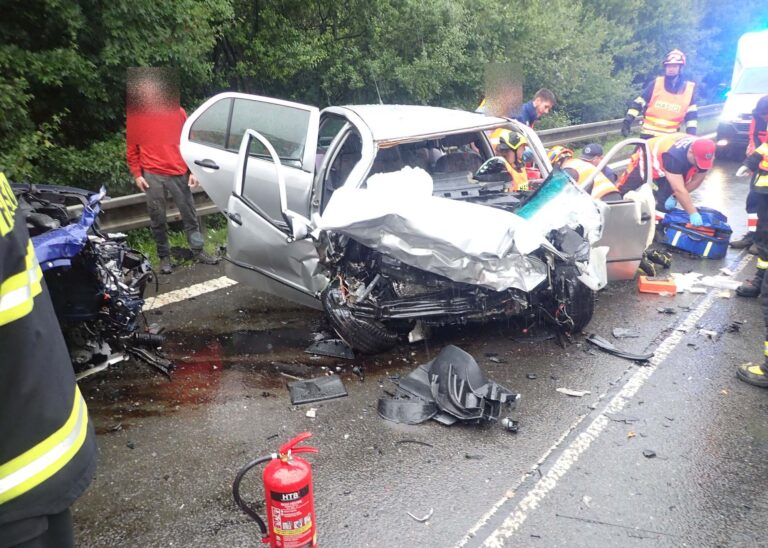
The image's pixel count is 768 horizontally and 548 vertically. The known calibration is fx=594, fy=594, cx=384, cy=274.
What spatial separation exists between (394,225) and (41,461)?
9.27 ft

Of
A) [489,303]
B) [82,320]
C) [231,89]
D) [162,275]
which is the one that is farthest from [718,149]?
[82,320]

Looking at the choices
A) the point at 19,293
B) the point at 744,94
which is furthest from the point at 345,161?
the point at 744,94

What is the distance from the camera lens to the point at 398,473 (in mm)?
3035

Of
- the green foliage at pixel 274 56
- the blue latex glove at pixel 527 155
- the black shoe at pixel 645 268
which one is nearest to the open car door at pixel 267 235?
the blue latex glove at pixel 527 155

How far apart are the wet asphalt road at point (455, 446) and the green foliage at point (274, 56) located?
10.0 feet

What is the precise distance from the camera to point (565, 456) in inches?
125

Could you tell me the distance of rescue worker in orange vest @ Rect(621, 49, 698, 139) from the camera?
886 centimetres

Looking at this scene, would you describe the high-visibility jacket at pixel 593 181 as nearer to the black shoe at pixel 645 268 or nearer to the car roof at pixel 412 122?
the black shoe at pixel 645 268

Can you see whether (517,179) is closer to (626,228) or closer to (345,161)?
(626,228)

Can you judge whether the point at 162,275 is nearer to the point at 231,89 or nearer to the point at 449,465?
the point at 449,465

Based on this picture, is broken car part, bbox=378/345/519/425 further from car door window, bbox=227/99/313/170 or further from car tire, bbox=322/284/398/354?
car door window, bbox=227/99/313/170

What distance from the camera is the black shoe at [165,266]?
5.91m

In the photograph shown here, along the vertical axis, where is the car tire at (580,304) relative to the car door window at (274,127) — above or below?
below

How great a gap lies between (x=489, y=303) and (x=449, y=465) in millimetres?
1325
